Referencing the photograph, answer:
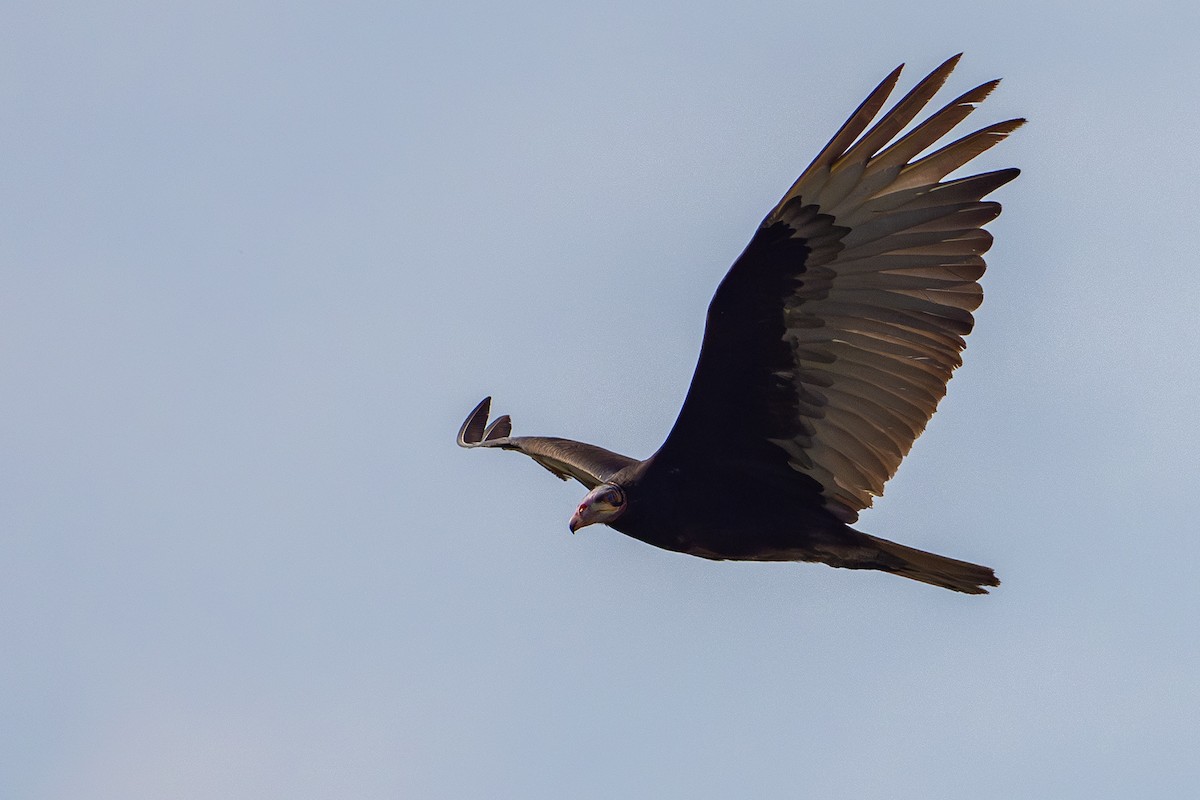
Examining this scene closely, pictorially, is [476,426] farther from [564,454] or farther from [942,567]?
[942,567]

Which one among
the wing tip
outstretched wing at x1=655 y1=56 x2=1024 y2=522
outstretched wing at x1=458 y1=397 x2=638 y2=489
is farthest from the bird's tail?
the wing tip

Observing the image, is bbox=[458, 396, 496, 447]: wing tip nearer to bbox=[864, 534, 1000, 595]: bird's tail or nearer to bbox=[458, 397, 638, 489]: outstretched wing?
bbox=[458, 397, 638, 489]: outstretched wing

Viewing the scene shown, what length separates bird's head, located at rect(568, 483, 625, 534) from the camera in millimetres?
9258

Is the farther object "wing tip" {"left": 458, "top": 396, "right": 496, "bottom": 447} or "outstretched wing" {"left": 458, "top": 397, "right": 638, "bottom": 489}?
"wing tip" {"left": 458, "top": 396, "right": 496, "bottom": 447}

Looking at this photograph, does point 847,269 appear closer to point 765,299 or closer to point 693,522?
point 765,299

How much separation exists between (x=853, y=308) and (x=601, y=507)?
1.44 meters

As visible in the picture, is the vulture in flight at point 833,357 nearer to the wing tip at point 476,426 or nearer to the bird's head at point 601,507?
the bird's head at point 601,507

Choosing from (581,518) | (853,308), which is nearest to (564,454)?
(581,518)

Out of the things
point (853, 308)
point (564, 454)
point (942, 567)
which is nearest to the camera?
point (853, 308)

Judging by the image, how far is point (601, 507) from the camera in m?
9.27

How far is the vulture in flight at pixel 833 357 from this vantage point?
8492 mm

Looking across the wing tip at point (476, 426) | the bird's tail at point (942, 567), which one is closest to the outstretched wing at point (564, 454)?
the wing tip at point (476, 426)

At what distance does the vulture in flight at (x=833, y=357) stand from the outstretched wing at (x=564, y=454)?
775mm

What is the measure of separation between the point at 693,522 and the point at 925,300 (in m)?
1.41
